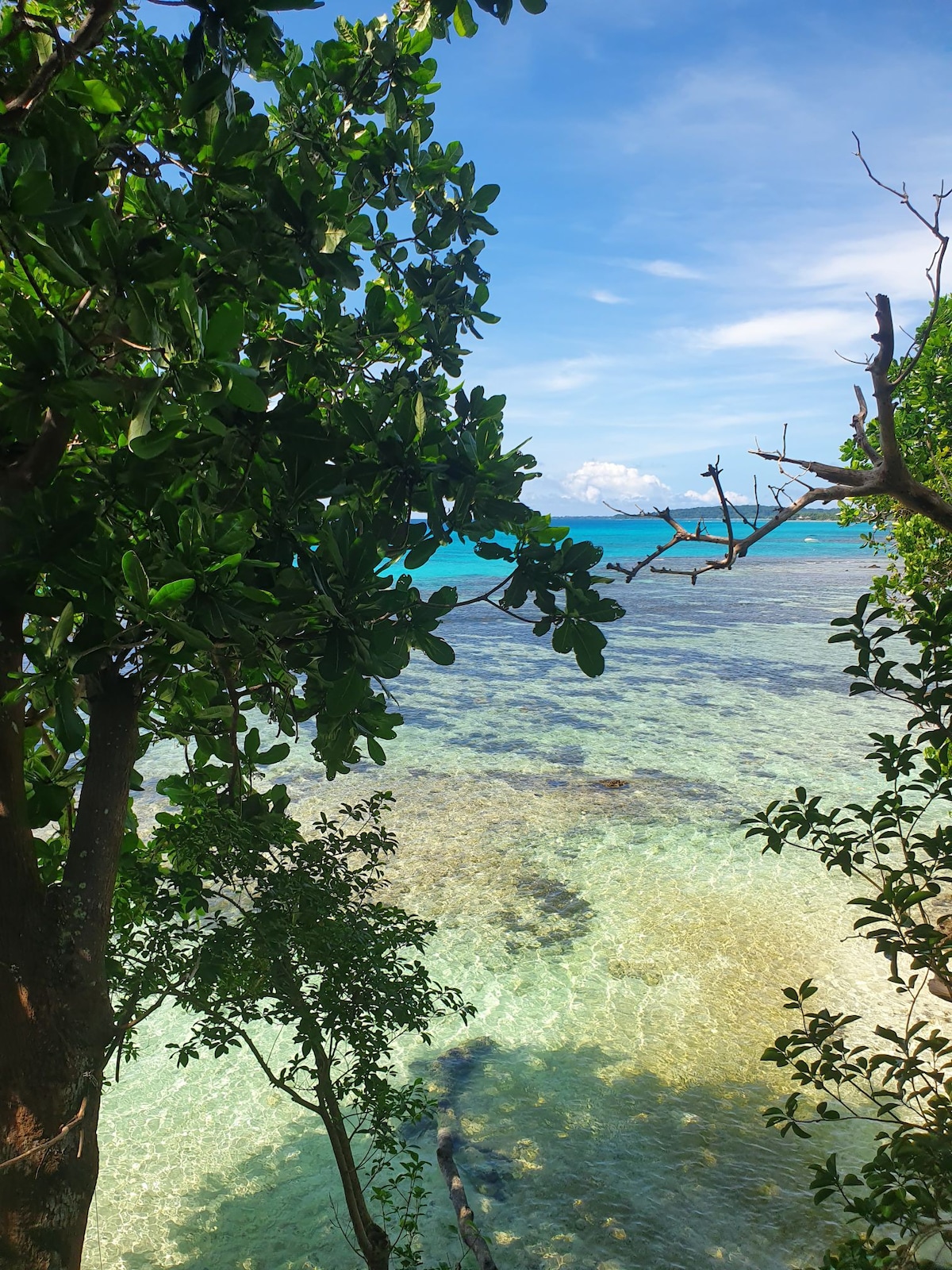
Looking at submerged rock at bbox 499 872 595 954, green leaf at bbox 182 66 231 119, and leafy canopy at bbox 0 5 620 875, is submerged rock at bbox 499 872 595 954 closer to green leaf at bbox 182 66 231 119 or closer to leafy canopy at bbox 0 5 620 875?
leafy canopy at bbox 0 5 620 875

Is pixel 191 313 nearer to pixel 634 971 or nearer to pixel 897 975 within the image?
pixel 897 975

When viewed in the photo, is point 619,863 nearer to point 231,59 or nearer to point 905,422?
point 905,422

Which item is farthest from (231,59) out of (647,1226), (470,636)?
(470,636)

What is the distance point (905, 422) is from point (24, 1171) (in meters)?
8.29

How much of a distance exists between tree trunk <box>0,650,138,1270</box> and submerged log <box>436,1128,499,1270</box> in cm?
182

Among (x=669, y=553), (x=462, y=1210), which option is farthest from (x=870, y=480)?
(x=669, y=553)

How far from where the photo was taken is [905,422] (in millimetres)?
7691

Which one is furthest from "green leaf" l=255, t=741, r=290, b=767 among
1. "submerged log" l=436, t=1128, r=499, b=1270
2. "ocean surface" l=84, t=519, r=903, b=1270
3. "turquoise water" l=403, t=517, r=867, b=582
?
"turquoise water" l=403, t=517, r=867, b=582

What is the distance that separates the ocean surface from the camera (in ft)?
13.9

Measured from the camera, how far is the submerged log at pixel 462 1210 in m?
3.56

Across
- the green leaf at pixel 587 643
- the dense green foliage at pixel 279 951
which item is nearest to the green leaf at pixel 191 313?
the green leaf at pixel 587 643

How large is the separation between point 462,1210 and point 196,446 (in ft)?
12.0

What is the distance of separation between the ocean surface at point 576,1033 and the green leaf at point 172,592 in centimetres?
404

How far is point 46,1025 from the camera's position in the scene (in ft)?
7.83
